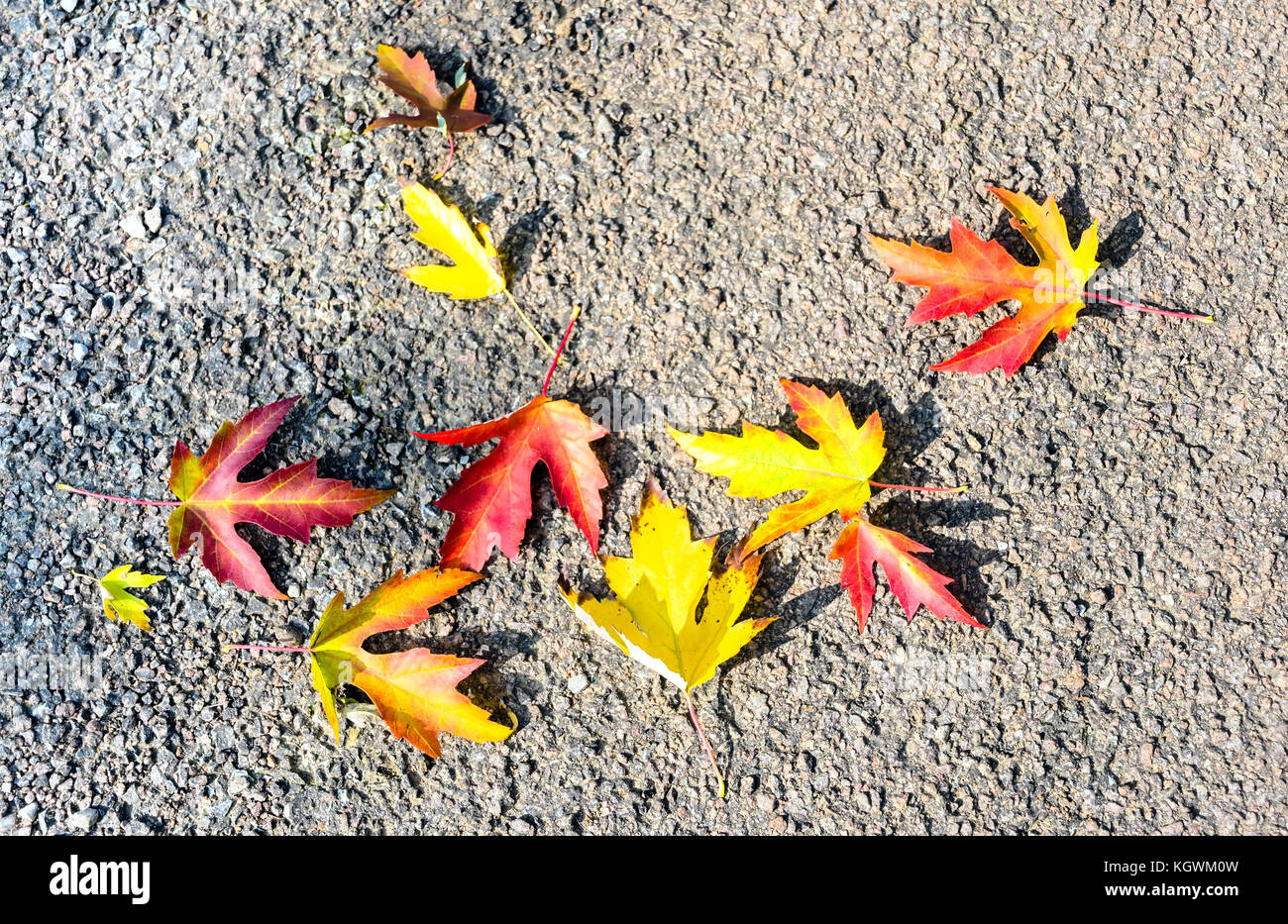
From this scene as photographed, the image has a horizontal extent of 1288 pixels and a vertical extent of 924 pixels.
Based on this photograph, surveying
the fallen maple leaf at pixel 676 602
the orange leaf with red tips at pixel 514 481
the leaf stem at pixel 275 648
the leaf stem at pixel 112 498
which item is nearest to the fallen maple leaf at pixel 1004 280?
the fallen maple leaf at pixel 676 602

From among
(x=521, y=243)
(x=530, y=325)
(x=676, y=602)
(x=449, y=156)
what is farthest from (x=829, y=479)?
(x=449, y=156)

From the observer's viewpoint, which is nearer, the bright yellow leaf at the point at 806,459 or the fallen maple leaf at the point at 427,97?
the bright yellow leaf at the point at 806,459

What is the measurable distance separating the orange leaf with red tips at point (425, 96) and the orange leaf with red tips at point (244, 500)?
0.66 metres

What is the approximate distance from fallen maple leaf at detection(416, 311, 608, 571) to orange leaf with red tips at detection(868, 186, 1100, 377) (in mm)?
Answer: 704

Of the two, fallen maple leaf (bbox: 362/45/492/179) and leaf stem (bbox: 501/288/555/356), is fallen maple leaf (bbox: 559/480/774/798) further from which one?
fallen maple leaf (bbox: 362/45/492/179)

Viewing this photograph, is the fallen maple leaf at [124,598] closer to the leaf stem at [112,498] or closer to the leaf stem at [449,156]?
the leaf stem at [112,498]

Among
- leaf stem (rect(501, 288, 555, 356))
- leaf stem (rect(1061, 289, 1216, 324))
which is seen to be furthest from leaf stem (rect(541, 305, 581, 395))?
leaf stem (rect(1061, 289, 1216, 324))

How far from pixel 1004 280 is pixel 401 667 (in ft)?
4.59

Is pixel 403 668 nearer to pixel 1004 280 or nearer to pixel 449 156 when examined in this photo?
pixel 449 156

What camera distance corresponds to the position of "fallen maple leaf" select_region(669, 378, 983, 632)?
178cm

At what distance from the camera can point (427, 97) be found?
1900 mm

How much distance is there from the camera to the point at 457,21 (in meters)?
1.98

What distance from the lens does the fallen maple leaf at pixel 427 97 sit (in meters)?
1.89

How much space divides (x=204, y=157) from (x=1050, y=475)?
1.84m
